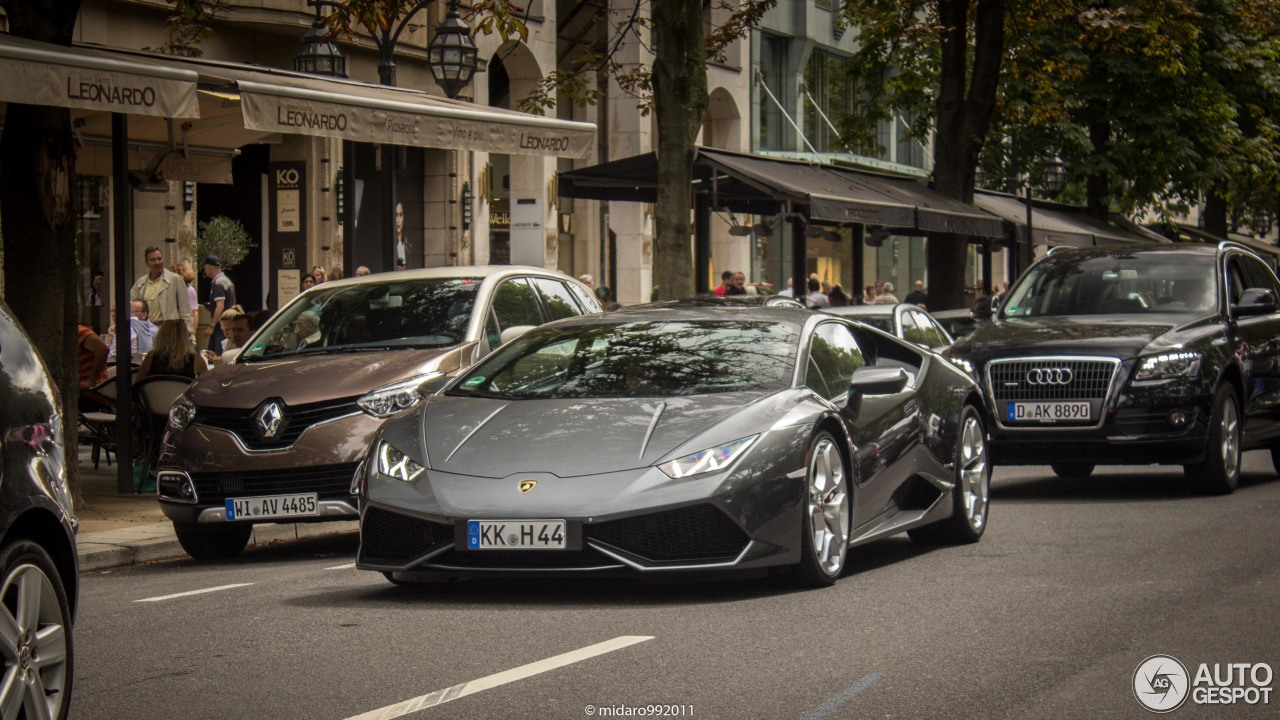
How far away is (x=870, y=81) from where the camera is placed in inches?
1398

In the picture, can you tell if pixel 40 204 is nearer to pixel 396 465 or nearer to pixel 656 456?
pixel 396 465

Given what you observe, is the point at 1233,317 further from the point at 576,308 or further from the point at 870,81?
the point at 870,81

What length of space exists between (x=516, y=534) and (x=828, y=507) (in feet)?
5.28

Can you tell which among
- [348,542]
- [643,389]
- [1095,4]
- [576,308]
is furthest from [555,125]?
[1095,4]

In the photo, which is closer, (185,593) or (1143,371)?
(185,593)

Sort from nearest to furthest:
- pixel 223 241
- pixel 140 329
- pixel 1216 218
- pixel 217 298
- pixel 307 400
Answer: pixel 307 400 → pixel 140 329 → pixel 217 298 → pixel 223 241 → pixel 1216 218

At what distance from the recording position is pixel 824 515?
28.5ft

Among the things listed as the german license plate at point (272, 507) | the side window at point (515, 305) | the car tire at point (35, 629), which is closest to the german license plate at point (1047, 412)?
the side window at point (515, 305)

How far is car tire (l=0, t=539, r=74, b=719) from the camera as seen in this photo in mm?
4871

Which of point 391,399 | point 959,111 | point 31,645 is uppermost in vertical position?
point 959,111

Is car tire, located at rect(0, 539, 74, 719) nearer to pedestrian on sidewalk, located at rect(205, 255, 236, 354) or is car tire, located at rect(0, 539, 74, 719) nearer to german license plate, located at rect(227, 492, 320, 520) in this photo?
german license plate, located at rect(227, 492, 320, 520)

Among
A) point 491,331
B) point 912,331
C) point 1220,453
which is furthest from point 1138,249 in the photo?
point 491,331

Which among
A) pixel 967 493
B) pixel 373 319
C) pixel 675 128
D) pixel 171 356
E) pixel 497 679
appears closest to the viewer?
pixel 497 679

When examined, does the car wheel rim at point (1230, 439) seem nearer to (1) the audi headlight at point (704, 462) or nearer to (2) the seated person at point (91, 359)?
(1) the audi headlight at point (704, 462)
